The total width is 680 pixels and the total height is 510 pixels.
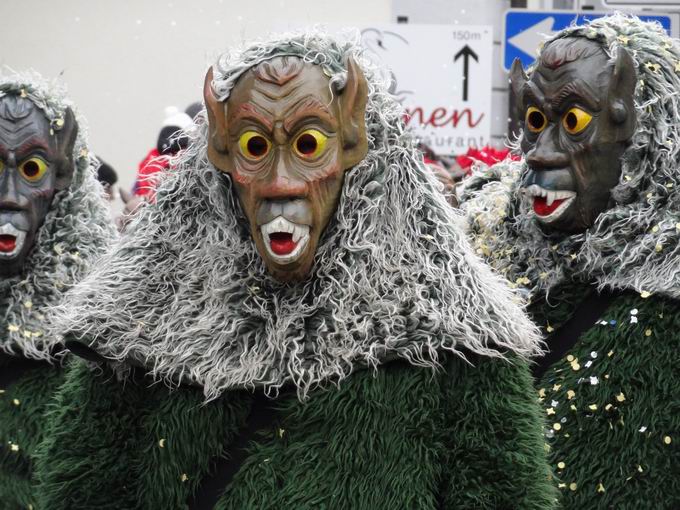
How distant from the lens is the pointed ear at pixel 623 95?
420cm

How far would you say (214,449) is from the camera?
10.0 ft

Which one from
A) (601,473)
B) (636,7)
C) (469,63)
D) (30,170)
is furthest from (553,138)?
(469,63)

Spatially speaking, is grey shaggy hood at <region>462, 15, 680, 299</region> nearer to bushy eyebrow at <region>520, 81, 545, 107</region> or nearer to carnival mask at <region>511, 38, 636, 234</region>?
carnival mask at <region>511, 38, 636, 234</region>

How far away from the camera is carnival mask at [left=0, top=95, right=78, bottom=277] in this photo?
434 centimetres

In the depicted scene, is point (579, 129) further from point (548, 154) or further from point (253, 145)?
point (253, 145)

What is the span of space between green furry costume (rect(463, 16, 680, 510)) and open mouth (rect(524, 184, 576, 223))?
11 centimetres

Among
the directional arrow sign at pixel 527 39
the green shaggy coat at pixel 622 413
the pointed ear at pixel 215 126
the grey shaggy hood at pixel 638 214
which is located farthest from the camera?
the directional arrow sign at pixel 527 39

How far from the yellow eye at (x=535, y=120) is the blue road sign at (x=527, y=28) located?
121 inches

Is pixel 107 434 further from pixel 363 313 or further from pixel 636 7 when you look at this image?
pixel 636 7

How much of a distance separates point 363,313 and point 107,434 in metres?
0.68

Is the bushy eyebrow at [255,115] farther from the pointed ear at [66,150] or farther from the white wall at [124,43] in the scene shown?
the white wall at [124,43]

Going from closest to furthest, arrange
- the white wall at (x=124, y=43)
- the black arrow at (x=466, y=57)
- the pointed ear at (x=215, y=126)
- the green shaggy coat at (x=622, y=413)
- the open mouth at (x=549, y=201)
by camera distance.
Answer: the pointed ear at (x=215, y=126) → the green shaggy coat at (x=622, y=413) → the open mouth at (x=549, y=201) → the black arrow at (x=466, y=57) → the white wall at (x=124, y=43)

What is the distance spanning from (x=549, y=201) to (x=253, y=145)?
1522mm

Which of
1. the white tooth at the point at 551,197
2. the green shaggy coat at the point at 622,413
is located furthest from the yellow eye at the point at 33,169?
the green shaggy coat at the point at 622,413
